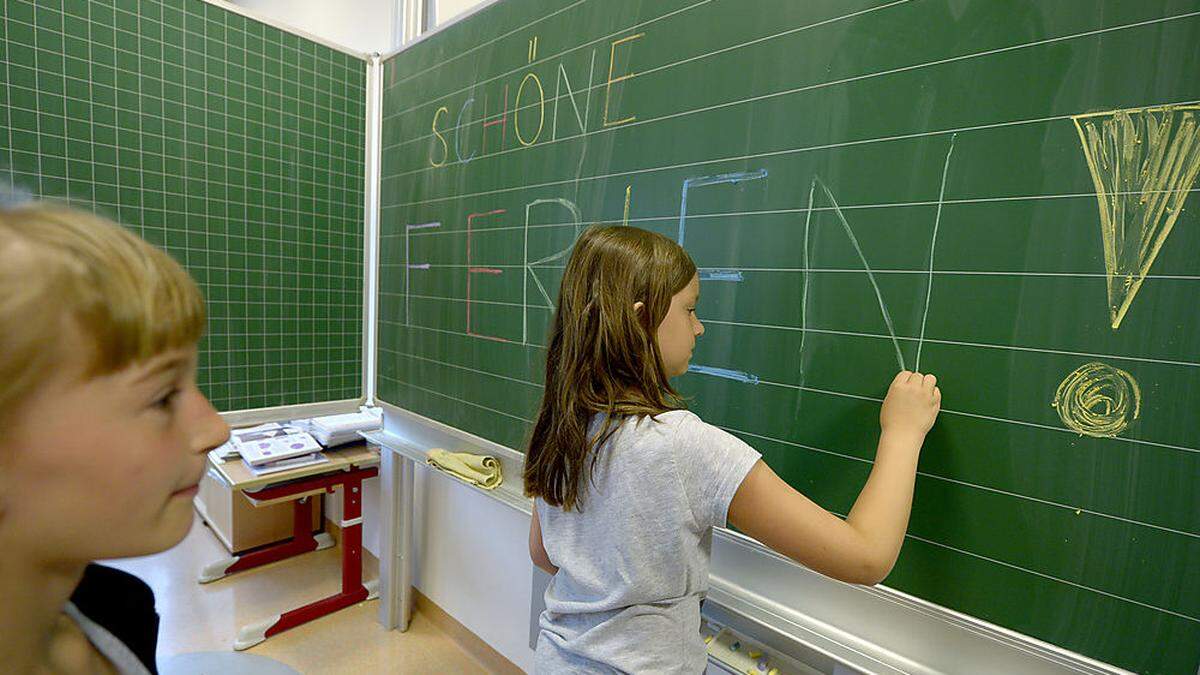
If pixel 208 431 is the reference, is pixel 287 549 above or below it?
below

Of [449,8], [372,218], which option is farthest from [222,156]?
[449,8]

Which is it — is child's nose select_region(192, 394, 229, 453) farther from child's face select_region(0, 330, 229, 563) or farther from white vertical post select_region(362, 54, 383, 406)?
white vertical post select_region(362, 54, 383, 406)

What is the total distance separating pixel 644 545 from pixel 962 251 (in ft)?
2.16

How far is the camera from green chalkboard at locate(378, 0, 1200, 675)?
2.28ft

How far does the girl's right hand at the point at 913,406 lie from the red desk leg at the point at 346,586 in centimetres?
212

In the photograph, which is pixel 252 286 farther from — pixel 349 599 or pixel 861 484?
pixel 861 484

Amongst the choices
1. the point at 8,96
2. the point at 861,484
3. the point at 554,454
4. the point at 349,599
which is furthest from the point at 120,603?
the point at 349,599

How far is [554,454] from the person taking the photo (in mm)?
856

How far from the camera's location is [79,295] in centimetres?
39

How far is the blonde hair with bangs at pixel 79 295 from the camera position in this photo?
1.18ft

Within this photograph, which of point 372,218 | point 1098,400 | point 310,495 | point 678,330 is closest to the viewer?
point 1098,400

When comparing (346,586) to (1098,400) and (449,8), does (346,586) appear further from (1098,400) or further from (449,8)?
(1098,400)

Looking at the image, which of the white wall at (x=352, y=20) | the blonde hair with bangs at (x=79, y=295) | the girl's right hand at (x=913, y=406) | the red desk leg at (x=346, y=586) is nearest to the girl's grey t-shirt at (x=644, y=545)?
the girl's right hand at (x=913, y=406)

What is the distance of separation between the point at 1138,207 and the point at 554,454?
865 mm
